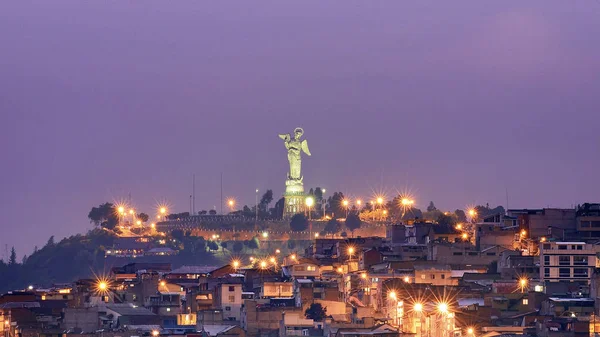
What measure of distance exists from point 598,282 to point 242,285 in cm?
3114

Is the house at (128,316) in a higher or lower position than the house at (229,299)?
lower

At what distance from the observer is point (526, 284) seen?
111562 millimetres

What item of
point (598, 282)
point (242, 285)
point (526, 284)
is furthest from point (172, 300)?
point (598, 282)

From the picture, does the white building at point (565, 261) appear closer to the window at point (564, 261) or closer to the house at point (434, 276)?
the window at point (564, 261)

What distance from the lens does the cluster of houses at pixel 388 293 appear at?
3895 inches

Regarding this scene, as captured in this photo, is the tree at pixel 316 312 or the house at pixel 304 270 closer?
the tree at pixel 316 312

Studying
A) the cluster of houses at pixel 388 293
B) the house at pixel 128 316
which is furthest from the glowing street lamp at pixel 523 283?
the house at pixel 128 316

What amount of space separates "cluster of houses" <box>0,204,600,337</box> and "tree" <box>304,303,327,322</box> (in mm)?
119

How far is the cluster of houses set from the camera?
98.9m

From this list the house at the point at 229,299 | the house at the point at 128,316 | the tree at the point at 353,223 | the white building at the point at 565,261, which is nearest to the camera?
the house at the point at 128,316

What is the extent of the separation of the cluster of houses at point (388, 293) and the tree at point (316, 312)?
0.12 m

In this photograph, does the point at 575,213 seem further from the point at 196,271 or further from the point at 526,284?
the point at 196,271

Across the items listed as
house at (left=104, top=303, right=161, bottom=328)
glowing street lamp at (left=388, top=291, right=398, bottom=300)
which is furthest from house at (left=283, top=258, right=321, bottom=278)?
glowing street lamp at (left=388, top=291, right=398, bottom=300)

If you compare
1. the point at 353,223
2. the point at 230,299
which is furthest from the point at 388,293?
the point at 353,223
